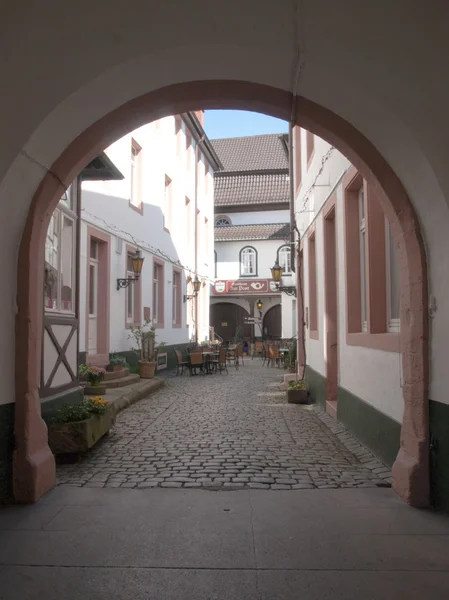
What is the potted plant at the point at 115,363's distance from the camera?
11680 mm

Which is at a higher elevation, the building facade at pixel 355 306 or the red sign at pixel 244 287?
A: the red sign at pixel 244 287

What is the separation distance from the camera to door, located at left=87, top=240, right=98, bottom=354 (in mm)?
11844

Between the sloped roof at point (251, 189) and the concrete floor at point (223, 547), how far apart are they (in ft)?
89.1

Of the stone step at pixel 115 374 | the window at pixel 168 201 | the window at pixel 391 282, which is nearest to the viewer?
the window at pixel 391 282

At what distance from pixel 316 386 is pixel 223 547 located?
670 centimetres

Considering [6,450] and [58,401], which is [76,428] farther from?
[6,450]

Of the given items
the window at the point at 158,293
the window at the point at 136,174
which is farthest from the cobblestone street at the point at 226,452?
the window at the point at 158,293

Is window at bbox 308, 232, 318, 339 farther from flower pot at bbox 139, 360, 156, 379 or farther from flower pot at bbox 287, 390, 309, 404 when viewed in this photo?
flower pot at bbox 139, 360, 156, 379

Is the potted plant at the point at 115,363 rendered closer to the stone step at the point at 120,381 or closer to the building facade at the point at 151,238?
the building facade at the point at 151,238

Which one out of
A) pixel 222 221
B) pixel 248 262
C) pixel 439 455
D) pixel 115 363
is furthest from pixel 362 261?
pixel 222 221

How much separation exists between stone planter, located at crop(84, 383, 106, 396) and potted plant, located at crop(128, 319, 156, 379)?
10.8ft

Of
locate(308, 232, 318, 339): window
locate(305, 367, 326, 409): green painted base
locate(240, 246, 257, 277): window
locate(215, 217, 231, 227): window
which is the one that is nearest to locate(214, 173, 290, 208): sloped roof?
locate(215, 217, 231, 227): window

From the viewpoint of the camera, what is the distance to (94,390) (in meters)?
9.67

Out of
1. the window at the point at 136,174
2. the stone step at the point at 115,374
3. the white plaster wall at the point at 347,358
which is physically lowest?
the stone step at the point at 115,374
